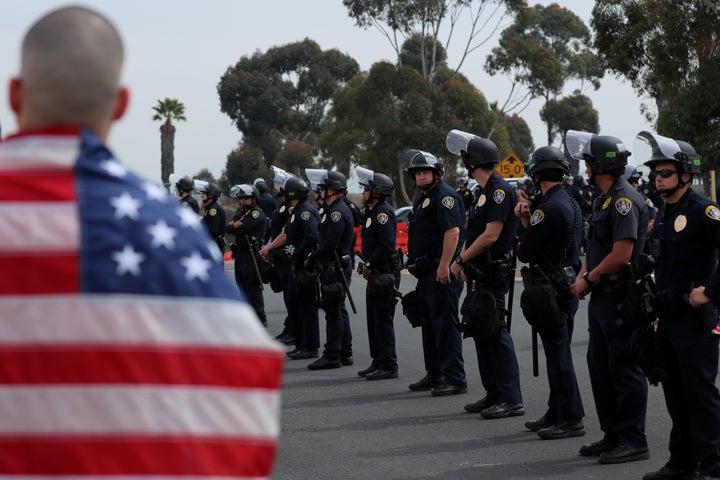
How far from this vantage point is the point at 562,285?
743 cm

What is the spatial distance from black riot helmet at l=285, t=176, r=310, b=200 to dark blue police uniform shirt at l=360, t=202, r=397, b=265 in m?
1.72

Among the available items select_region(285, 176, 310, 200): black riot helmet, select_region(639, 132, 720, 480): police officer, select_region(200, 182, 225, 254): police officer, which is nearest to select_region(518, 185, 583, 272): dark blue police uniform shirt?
select_region(639, 132, 720, 480): police officer

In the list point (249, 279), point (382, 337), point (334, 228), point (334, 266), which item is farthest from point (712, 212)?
point (249, 279)

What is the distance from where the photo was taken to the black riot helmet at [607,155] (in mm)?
6789

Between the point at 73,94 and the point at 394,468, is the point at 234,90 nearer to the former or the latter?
the point at 394,468

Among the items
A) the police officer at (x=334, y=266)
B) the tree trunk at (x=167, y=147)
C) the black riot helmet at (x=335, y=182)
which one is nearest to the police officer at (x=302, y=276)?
the police officer at (x=334, y=266)

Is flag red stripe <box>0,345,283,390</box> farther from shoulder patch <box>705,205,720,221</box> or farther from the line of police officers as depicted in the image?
shoulder patch <box>705,205,720,221</box>

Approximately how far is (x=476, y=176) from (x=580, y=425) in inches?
82.4

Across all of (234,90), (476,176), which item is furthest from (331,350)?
(234,90)

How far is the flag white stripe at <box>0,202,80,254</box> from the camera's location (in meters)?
2.00

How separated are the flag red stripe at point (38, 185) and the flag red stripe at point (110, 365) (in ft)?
0.90

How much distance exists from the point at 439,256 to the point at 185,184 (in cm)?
793

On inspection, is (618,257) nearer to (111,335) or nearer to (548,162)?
(548,162)

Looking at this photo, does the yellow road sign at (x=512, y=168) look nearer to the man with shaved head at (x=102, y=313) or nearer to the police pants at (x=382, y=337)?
the police pants at (x=382, y=337)
